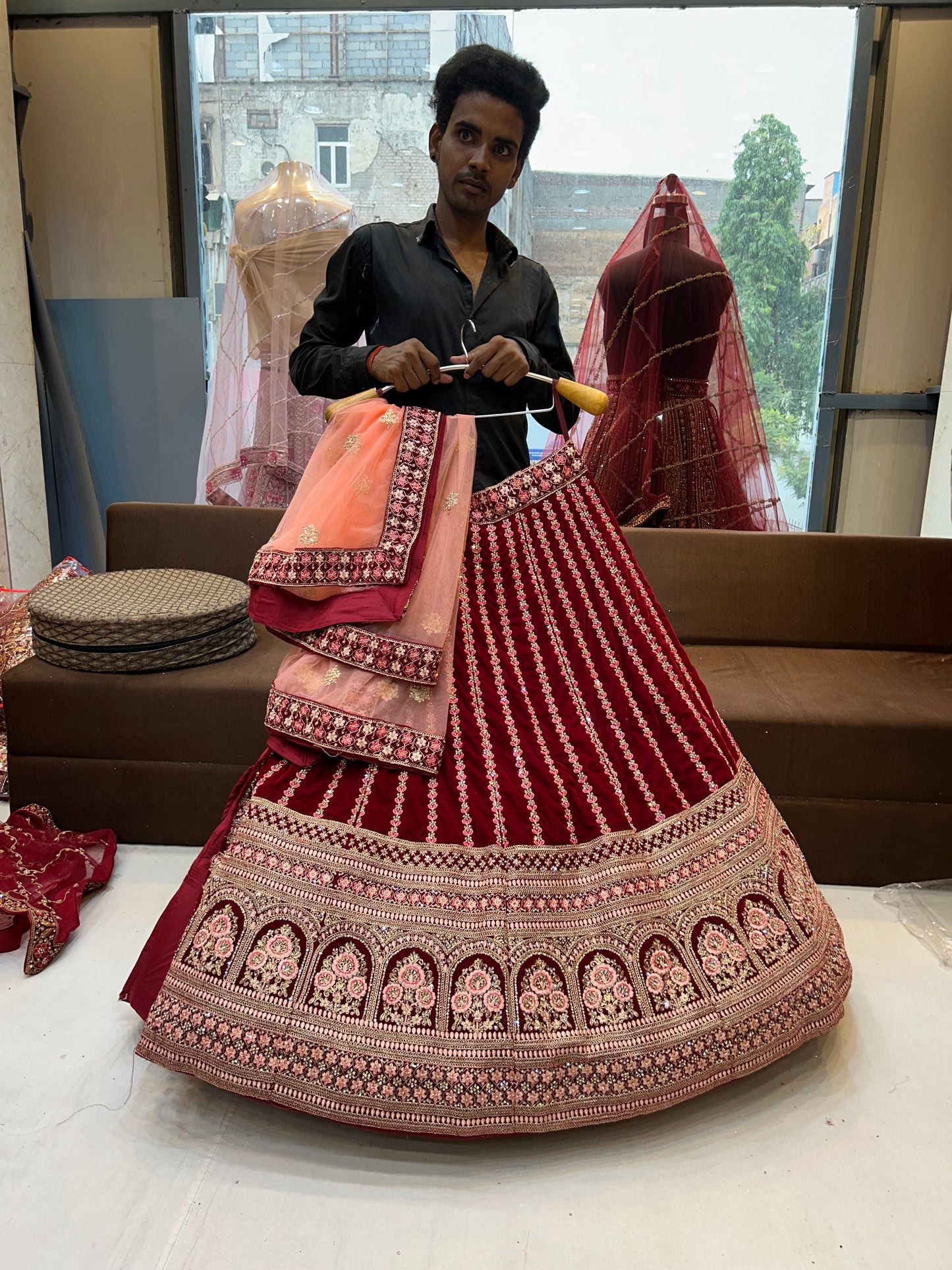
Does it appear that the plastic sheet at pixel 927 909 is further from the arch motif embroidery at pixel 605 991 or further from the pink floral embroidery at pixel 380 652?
the pink floral embroidery at pixel 380 652

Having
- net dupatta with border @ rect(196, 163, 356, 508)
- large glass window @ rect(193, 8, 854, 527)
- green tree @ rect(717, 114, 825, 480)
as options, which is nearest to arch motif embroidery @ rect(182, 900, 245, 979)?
net dupatta with border @ rect(196, 163, 356, 508)

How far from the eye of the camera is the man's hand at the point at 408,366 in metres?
1.41

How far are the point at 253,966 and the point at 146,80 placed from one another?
11.7ft

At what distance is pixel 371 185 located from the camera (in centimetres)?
352

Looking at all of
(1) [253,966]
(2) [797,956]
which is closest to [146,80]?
(1) [253,966]

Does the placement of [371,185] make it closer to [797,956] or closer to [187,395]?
[187,395]

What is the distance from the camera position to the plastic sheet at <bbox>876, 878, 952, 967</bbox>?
178cm

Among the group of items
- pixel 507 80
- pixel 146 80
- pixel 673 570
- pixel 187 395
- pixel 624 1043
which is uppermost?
pixel 146 80

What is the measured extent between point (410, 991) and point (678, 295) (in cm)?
224

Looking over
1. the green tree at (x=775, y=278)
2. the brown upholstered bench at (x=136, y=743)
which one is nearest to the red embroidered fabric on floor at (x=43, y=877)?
the brown upholstered bench at (x=136, y=743)

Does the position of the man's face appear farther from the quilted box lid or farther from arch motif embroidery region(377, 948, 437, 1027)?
arch motif embroidery region(377, 948, 437, 1027)

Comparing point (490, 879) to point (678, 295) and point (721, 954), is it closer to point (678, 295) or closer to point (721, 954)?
point (721, 954)

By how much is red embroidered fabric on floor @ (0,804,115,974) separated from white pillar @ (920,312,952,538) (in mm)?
2805

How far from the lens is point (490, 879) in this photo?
4.19 feet
